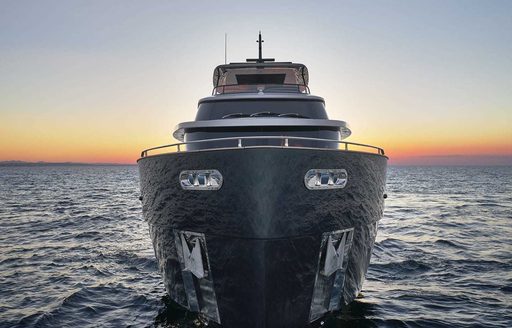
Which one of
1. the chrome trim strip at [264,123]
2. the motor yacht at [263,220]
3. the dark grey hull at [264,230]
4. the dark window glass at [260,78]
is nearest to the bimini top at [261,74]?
the dark window glass at [260,78]

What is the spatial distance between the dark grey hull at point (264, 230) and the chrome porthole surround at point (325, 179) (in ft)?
0.19

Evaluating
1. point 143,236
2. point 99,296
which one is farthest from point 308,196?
point 143,236

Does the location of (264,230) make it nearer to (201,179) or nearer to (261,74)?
(201,179)

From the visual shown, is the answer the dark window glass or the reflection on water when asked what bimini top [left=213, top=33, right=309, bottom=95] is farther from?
the reflection on water

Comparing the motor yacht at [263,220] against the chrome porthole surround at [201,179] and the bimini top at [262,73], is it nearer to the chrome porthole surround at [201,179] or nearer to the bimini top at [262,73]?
the chrome porthole surround at [201,179]

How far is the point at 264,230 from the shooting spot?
4645 millimetres

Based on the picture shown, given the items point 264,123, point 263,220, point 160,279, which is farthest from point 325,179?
point 160,279

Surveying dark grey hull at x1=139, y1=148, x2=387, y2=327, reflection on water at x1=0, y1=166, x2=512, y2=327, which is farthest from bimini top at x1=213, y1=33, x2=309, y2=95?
reflection on water at x1=0, y1=166, x2=512, y2=327

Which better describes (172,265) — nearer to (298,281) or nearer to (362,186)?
(298,281)

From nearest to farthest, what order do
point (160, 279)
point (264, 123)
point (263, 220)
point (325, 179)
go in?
point (263, 220), point (325, 179), point (264, 123), point (160, 279)

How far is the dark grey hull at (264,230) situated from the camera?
15.3 ft

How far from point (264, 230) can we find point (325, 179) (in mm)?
1069

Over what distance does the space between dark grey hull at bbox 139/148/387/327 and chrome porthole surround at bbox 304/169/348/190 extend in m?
0.06

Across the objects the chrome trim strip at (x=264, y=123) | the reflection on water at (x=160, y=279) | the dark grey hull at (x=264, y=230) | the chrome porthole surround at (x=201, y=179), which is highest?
the chrome trim strip at (x=264, y=123)
